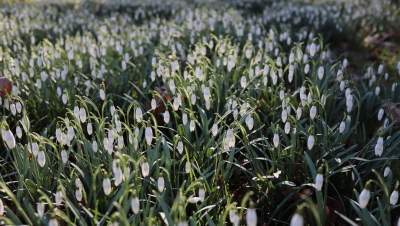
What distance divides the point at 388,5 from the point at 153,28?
4516 mm

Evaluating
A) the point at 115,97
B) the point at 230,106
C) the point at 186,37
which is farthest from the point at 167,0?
the point at 230,106

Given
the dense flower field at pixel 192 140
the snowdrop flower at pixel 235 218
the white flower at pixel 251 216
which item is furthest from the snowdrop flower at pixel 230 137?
the white flower at pixel 251 216

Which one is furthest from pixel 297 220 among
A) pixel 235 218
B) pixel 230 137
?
pixel 230 137

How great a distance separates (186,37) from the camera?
507 cm

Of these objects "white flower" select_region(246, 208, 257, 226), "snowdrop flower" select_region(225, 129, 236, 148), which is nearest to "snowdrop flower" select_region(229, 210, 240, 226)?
"white flower" select_region(246, 208, 257, 226)

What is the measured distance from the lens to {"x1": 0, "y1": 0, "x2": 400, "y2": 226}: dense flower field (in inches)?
79.3

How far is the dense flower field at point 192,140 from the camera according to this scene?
6.61 ft

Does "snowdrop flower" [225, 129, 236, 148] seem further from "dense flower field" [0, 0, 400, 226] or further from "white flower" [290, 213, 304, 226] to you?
"white flower" [290, 213, 304, 226]

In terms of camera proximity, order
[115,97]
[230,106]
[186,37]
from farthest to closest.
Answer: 1. [186,37]
2. [115,97]
3. [230,106]

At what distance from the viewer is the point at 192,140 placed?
9.28 ft

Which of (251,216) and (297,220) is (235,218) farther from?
(297,220)

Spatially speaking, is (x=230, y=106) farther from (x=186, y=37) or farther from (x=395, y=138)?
(x=186, y=37)

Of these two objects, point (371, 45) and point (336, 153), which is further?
point (371, 45)

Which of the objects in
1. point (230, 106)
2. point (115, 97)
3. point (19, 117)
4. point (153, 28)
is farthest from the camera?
point (153, 28)
